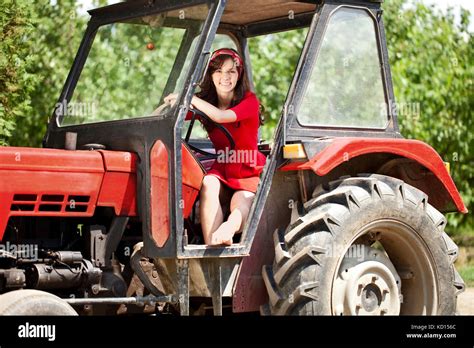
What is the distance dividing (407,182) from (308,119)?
1.10 meters

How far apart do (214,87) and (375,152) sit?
1.26m

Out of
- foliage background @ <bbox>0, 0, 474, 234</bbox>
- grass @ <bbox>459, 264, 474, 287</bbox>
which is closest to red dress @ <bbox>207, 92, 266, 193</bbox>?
foliage background @ <bbox>0, 0, 474, 234</bbox>

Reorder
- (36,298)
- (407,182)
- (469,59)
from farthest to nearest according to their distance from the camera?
1. (469,59)
2. (407,182)
3. (36,298)

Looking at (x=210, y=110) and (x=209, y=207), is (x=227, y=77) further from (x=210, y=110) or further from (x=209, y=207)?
(x=209, y=207)

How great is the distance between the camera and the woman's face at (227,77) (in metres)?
7.71

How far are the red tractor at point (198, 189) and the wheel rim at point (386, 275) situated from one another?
0.01m

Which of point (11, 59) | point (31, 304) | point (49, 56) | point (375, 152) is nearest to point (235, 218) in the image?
point (375, 152)

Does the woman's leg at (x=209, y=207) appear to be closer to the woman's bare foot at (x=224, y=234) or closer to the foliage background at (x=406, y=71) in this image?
the woman's bare foot at (x=224, y=234)

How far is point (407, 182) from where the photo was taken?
8.09 metres

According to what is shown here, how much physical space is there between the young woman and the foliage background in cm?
469

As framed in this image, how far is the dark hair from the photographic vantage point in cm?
776

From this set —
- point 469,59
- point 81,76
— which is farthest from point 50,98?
point 469,59

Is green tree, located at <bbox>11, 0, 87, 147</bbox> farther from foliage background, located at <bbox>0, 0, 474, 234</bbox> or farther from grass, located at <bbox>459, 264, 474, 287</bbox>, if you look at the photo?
grass, located at <bbox>459, 264, 474, 287</bbox>

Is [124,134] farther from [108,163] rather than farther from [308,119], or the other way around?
[308,119]
